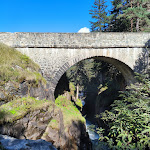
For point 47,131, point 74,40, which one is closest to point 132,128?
point 47,131

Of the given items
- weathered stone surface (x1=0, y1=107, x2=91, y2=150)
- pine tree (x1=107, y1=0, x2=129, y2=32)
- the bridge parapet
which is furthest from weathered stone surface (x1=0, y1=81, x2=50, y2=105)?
pine tree (x1=107, y1=0, x2=129, y2=32)

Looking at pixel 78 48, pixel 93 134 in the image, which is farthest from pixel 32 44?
pixel 93 134

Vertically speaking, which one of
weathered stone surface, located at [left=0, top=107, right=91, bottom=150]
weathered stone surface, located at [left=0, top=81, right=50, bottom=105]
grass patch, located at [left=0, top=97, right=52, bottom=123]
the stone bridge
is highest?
the stone bridge

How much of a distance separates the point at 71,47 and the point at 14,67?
3972mm

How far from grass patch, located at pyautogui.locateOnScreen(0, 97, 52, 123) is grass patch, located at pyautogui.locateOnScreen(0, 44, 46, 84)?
3.55ft

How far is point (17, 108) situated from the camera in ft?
15.3

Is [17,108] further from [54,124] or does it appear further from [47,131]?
[54,124]

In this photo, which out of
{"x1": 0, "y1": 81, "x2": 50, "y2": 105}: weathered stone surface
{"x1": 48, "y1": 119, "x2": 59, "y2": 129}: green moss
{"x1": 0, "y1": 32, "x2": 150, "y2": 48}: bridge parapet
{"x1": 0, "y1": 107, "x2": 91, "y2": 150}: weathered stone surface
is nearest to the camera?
{"x1": 0, "y1": 107, "x2": 91, "y2": 150}: weathered stone surface

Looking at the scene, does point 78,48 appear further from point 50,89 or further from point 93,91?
point 93,91

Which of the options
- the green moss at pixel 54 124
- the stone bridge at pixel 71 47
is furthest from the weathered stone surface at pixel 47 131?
the stone bridge at pixel 71 47

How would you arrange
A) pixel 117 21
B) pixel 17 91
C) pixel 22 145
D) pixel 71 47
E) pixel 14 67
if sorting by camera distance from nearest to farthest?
pixel 22 145, pixel 17 91, pixel 14 67, pixel 71 47, pixel 117 21

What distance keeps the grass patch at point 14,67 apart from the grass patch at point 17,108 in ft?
3.55

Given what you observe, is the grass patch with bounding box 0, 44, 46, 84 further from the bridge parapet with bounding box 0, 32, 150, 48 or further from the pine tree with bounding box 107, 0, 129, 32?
the pine tree with bounding box 107, 0, 129, 32

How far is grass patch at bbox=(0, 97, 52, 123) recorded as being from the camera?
4.03 m
